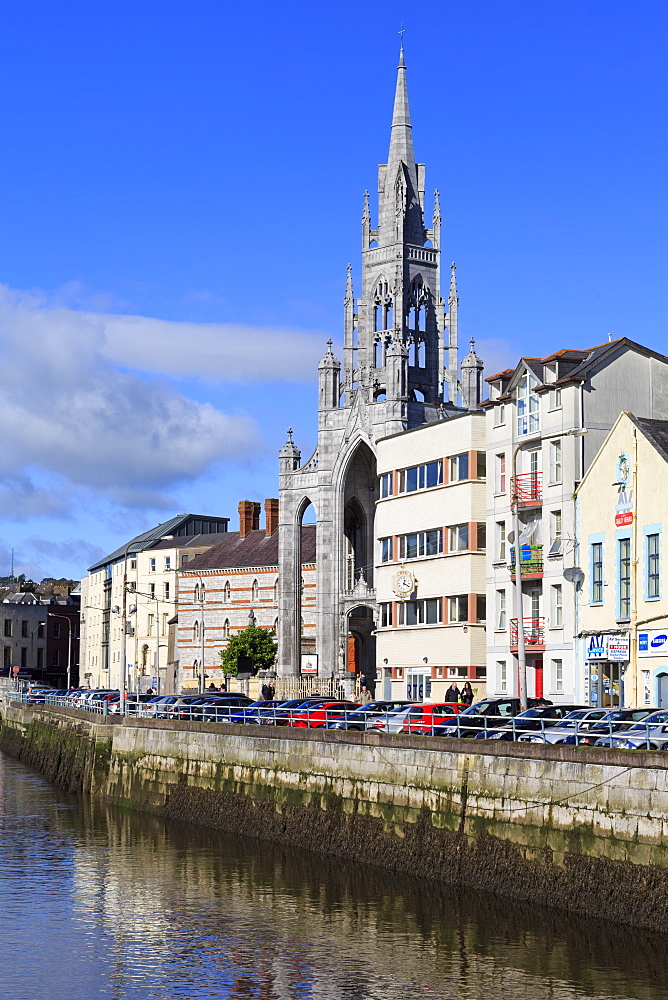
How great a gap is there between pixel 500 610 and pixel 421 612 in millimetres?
10111

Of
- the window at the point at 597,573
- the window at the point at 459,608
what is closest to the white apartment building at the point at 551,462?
the window at the point at 597,573

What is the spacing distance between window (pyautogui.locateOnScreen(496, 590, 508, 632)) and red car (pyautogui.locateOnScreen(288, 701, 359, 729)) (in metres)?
9.80

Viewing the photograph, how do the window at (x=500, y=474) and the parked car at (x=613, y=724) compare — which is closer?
the parked car at (x=613, y=724)

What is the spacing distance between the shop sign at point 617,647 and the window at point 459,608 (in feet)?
56.0

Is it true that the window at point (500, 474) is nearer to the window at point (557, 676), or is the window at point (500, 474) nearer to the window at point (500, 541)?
the window at point (500, 541)

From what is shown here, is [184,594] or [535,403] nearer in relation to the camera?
[535,403]

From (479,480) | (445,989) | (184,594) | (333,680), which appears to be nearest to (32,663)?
(184,594)

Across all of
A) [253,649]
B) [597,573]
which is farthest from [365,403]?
[597,573]

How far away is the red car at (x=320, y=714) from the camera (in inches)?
1988

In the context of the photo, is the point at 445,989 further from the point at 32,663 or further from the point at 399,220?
the point at 32,663

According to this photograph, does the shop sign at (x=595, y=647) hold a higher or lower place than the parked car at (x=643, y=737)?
higher

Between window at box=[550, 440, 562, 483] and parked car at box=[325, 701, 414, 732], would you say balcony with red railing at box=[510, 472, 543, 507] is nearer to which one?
window at box=[550, 440, 562, 483]

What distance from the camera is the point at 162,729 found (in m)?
58.4

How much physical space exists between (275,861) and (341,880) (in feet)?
14.4
